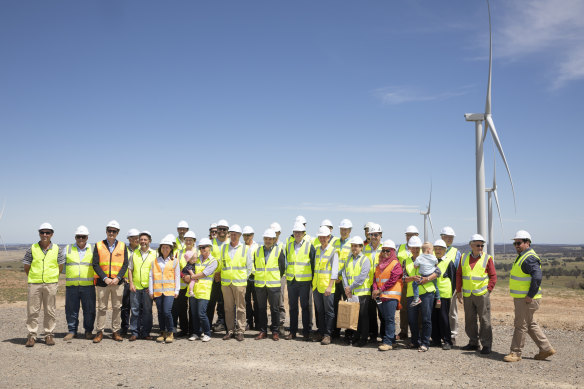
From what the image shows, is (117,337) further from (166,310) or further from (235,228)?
(235,228)

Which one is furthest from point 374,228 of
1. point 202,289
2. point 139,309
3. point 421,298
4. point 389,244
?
point 139,309

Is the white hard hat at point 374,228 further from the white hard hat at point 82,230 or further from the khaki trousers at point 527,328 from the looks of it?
the white hard hat at point 82,230

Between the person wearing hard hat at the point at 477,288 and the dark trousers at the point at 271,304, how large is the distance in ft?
11.1

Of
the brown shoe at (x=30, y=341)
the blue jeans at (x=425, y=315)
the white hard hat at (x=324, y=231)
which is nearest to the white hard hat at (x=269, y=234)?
the white hard hat at (x=324, y=231)

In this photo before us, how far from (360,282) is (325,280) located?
0.66 m

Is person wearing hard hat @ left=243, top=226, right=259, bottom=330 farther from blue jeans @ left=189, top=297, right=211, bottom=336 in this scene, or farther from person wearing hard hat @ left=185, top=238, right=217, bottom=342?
blue jeans @ left=189, top=297, right=211, bottom=336

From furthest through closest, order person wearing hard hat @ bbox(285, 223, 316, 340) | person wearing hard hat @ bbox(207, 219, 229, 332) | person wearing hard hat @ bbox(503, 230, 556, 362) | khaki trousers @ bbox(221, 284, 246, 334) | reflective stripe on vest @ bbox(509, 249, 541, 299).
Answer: person wearing hard hat @ bbox(207, 219, 229, 332)
khaki trousers @ bbox(221, 284, 246, 334)
person wearing hard hat @ bbox(285, 223, 316, 340)
reflective stripe on vest @ bbox(509, 249, 541, 299)
person wearing hard hat @ bbox(503, 230, 556, 362)

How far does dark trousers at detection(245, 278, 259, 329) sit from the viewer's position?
1014cm

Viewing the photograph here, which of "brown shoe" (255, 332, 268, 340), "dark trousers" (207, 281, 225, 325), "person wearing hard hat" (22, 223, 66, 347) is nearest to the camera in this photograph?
"person wearing hard hat" (22, 223, 66, 347)

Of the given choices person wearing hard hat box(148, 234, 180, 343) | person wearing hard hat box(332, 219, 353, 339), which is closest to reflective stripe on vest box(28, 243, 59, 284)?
person wearing hard hat box(148, 234, 180, 343)

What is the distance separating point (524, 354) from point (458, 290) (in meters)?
1.55

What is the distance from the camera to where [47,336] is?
8.54 meters

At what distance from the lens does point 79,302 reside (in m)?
8.95

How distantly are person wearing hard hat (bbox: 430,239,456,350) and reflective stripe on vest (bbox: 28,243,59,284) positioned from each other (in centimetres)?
713
